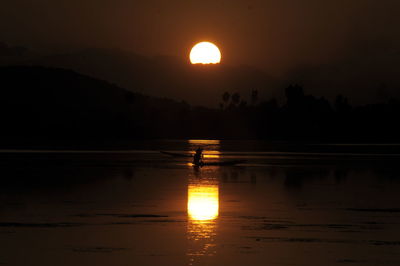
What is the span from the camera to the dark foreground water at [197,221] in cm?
2233

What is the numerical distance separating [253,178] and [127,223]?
27.2 meters

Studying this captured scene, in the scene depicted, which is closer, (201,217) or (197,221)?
(197,221)

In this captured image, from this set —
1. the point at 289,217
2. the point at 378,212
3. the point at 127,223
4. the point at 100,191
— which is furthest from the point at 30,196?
the point at 378,212

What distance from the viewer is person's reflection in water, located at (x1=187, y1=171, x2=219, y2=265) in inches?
901

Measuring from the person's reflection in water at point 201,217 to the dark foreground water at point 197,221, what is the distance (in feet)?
0.13

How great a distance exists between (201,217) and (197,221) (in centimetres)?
132

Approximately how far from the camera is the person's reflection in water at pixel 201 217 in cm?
2289

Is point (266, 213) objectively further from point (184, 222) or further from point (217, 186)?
point (217, 186)

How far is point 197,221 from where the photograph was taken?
30.0 m

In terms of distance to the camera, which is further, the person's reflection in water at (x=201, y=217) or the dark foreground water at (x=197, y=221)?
the person's reflection in water at (x=201, y=217)

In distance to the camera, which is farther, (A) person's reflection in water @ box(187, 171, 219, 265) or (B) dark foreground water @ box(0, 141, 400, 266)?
(A) person's reflection in water @ box(187, 171, 219, 265)

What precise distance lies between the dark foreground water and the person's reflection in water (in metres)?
0.04

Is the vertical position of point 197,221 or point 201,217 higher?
point 201,217

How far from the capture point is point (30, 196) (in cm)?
3972
